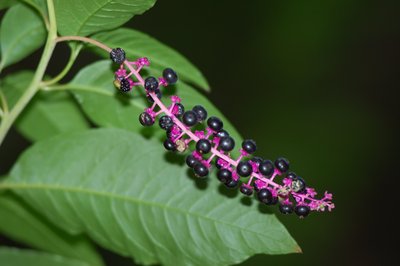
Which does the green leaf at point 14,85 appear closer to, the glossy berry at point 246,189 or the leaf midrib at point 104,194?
the leaf midrib at point 104,194

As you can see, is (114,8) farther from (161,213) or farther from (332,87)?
(332,87)

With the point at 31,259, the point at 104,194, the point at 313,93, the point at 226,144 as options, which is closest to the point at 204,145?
the point at 226,144

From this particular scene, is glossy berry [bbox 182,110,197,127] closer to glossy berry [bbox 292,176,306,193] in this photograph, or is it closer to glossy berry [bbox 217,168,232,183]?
glossy berry [bbox 217,168,232,183]

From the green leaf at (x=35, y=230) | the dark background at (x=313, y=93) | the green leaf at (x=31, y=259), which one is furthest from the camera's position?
the dark background at (x=313, y=93)

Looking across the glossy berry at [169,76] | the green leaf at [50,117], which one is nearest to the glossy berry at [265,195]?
the glossy berry at [169,76]

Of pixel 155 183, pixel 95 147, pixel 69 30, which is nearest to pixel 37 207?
pixel 95 147

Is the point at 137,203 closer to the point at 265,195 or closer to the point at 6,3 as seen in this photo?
the point at 265,195
